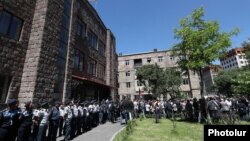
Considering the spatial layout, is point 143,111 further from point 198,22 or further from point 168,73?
point 168,73

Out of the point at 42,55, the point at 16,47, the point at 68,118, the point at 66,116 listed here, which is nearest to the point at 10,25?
the point at 16,47

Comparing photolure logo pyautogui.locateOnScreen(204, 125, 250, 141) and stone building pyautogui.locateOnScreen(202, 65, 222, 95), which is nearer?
photolure logo pyautogui.locateOnScreen(204, 125, 250, 141)

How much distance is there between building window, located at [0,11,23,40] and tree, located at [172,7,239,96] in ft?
39.6

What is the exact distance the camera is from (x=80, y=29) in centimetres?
1945

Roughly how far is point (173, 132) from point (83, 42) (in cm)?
1428

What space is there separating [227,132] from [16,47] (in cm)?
1178

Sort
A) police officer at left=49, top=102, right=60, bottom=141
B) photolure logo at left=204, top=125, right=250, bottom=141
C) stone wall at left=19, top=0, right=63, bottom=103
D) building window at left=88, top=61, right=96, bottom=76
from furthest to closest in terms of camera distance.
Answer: building window at left=88, top=61, right=96, bottom=76
stone wall at left=19, top=0, right=63, bottom=103
police officer at left=49, top=102, right=60, bottom=141
photolure logo at left=204, top=125, right=250, bottom=141

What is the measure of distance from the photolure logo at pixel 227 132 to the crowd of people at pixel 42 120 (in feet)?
19.3

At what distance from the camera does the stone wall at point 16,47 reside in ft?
32.4

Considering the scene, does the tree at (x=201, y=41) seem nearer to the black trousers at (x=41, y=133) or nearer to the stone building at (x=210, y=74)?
the stone building at (x=210, y=74)

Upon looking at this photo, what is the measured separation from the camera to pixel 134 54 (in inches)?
1900

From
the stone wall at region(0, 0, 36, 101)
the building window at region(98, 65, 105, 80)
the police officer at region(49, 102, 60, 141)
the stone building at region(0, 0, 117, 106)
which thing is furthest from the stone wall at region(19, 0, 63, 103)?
the building window at region(98, 65, 105, 80)

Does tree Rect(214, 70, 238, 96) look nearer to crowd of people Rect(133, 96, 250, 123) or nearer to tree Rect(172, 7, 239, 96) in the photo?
crowd of people Rect(133, 96, 250, 123)

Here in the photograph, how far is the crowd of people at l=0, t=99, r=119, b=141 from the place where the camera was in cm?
555
